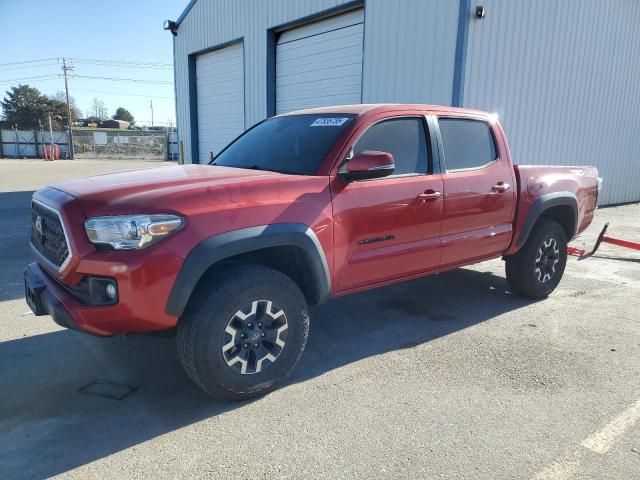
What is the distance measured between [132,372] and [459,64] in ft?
25.0

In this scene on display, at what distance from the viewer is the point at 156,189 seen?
2963 millimetres

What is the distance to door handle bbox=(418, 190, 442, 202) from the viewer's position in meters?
3.93

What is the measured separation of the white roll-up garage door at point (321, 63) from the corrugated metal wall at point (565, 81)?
2.85m

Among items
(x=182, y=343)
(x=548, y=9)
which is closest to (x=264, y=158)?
(x=182, y=343)

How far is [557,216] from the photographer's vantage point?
5.46 m

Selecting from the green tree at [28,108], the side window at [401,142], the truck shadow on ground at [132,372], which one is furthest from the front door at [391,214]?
the green tree at [28,108]

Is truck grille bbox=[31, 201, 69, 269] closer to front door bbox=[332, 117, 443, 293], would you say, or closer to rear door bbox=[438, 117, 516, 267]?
front door bbox=[332, 117, 443, 293]

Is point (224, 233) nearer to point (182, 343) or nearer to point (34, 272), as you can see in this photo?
point (182, 343)

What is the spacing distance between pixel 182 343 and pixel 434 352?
2.03 m

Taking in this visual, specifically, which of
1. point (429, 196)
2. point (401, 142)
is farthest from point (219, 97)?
point (429, 196)

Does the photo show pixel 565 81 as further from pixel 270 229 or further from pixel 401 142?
pixel 270 229

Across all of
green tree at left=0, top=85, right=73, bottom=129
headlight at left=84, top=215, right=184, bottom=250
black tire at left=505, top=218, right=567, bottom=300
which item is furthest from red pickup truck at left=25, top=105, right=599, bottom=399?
green tree at left=0, top=85, right=73, bottom=129

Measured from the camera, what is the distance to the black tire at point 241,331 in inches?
115

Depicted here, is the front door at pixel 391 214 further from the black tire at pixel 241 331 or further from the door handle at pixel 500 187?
the door handle at pixel 500 187
